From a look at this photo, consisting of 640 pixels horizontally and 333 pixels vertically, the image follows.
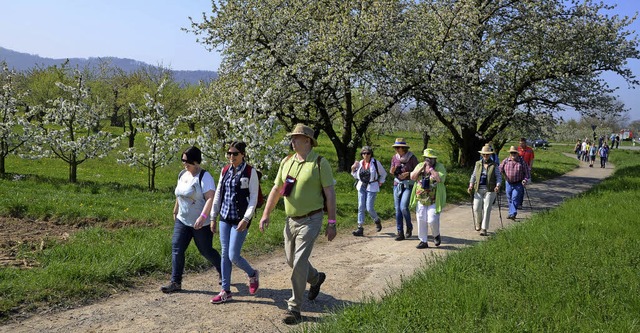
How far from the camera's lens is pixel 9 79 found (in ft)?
77.8

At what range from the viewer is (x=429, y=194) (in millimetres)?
9188

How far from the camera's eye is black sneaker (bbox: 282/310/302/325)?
5.39 m

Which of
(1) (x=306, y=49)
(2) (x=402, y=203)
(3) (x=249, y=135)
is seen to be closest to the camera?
(2) (x=402, y=203)

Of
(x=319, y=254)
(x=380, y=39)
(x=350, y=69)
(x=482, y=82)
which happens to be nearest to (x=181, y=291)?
(x=319, y=254)

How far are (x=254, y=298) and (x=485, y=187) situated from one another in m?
6.44

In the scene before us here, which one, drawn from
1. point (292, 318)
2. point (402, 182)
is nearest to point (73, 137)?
point (402, 182)

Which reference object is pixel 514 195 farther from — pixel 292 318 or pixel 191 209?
pixel 191 209

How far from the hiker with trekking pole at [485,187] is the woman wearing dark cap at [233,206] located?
621 centimetres

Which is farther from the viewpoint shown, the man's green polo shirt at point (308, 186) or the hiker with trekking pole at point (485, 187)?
the hiker with trekking pole at point (485, 187)

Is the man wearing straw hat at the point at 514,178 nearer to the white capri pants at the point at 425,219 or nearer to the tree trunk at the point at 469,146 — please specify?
the white capri pants at the point at 425,219

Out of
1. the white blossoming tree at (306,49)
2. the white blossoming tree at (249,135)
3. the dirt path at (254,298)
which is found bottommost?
the dirt path at (254,298)

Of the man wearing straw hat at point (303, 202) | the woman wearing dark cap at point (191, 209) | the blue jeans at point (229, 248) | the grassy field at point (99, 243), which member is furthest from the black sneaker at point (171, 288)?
the man wearing straw hat at point (303, 202)

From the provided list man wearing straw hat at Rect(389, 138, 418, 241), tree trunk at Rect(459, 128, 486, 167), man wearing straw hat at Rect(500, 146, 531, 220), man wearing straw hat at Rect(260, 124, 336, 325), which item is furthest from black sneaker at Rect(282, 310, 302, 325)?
tree trunk at Rect(459, 128, 486, 167)

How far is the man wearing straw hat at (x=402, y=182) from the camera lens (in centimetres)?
977
